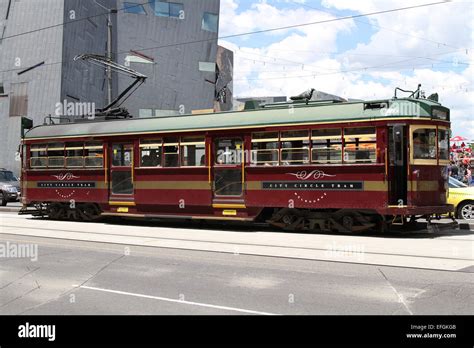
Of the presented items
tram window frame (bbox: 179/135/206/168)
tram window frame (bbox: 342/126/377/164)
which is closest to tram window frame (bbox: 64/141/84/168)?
tram window frame (bbox: 179/135/206/168)

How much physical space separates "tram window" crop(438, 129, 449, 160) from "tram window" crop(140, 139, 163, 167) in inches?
309

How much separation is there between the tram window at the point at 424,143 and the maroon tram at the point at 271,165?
26 millimetres

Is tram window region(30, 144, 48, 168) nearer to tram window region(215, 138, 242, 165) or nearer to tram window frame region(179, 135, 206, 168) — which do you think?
tram window frame region(179, 135, 206, 168)

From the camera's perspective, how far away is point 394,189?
1278 cm

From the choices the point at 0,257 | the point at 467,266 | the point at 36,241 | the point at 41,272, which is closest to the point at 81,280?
the point at 41,272

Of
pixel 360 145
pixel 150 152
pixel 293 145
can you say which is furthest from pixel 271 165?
pixel 150 152

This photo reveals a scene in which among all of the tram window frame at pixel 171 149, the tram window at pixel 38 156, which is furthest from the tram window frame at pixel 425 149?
Result: the tram window at pixel 38 156

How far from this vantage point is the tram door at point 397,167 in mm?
12688

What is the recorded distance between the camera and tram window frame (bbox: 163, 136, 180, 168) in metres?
15.8

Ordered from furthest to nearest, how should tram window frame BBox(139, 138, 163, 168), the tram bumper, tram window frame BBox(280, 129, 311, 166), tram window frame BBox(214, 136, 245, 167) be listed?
tram window frame BBox(139, 138, 163, 168)
tram window frame BBox(214, 136, 245, 167)
tram window frame BBox(280, 129, 311, 166)
the tram bumper

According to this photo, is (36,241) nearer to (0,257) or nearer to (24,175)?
(0,257)

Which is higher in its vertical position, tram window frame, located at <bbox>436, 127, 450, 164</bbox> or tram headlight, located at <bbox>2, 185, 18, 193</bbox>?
tram window frame, located at <bbox>436, 127, 450, 164</bbox>
